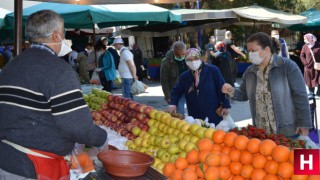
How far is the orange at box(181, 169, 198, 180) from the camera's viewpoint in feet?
9.35

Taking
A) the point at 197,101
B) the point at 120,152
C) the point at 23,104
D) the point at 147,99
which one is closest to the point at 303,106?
the point at 197,101

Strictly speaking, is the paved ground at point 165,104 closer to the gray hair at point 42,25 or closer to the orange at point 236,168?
the orange at point 236,168

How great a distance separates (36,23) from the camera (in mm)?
2271

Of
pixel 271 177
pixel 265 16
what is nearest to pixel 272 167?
pixel 271 177

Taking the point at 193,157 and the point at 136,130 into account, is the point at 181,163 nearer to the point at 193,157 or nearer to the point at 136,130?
the point at 193,157

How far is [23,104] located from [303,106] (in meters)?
2.56

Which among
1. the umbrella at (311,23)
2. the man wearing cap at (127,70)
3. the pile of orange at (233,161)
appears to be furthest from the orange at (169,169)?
the umbrella at (311,23)

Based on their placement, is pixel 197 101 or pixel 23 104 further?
pixel 197 101

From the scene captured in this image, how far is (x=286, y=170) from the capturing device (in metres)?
2.48

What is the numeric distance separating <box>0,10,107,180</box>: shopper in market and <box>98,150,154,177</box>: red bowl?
31 cm

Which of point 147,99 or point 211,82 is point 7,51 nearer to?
point 147,99

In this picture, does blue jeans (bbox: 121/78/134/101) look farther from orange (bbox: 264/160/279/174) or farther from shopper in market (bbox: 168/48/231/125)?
orange (bbox: 264/160/279/174)

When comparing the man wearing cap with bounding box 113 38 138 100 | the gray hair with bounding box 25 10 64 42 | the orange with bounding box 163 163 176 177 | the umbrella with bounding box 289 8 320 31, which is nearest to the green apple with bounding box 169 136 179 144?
the orange with bounding box 163 163 176 177

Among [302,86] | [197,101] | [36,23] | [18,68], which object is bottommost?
[197,101]
